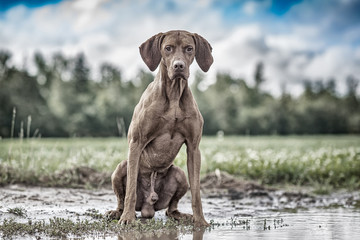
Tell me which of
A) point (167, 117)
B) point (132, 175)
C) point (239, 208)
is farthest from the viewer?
point (239, 208)

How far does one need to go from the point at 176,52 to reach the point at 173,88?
462mm

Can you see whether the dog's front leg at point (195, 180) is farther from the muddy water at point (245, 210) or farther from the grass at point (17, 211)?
the grass at point (17, 211)

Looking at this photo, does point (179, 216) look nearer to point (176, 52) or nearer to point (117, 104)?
point (176, 52)

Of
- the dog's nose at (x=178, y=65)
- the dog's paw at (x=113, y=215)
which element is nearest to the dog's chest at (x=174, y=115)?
the dog's nose at (x=178, y=65)

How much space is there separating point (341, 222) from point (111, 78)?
6006 centimetres

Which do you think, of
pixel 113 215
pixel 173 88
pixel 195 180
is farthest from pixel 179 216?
pixel 173 88

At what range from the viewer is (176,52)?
565 centimetres

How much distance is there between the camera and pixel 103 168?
1079 cm

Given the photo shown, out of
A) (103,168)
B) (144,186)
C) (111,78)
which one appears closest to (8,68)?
(111,78)

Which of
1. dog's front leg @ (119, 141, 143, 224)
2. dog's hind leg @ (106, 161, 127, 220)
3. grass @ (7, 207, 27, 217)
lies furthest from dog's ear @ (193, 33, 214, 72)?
grass @ (7, 207, 27, 217)

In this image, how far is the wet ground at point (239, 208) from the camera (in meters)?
5.35

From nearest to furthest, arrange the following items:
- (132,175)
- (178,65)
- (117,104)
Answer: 1. (178,65)
2. (132,175)
3. (117,104)

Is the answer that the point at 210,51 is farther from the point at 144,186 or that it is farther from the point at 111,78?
the point at 111,78

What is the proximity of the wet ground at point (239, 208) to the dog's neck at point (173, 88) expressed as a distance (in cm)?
167
